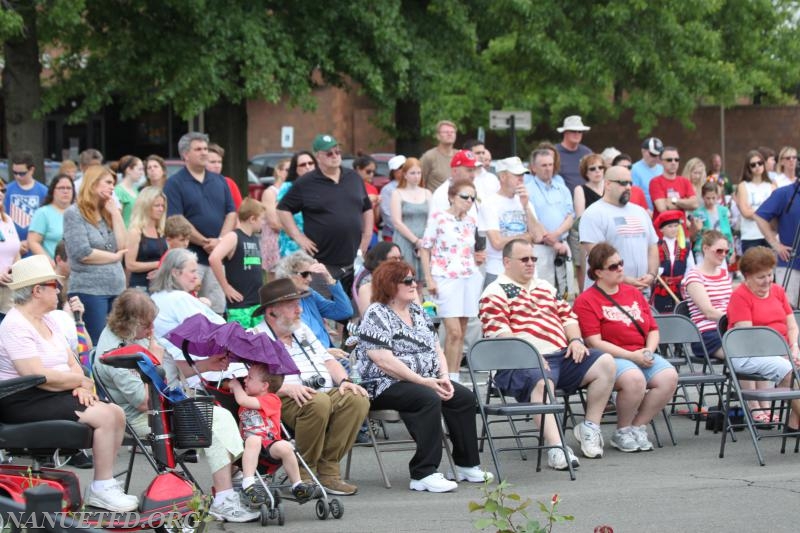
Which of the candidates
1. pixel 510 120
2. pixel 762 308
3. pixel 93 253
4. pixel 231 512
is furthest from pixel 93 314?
pixel 510 120

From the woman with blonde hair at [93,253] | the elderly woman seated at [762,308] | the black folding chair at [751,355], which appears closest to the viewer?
the black folding chair at [751,355]

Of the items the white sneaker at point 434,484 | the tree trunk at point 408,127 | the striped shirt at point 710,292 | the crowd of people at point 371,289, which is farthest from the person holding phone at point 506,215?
the tree trunk at point 408,127

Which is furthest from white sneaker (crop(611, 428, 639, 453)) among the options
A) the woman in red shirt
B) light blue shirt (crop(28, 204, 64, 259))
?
light blue shirt (crop(28, 204, 64, 259))

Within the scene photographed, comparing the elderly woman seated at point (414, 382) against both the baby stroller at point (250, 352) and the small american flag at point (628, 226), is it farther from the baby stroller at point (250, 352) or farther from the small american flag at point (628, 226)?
the small american flag at point (628, 226)

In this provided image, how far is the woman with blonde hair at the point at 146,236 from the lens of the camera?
10.7m

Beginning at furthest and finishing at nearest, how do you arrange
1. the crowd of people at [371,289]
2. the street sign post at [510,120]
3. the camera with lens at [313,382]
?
the street sign post at [510,120] < the camera with lens at [313,382] < the crowd of people at [371,289]

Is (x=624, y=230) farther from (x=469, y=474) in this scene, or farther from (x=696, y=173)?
(x=696, y=173)

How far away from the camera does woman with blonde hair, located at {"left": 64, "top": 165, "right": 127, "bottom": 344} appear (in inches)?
403

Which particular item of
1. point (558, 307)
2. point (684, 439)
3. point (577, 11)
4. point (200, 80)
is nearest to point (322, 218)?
point (558, 307)

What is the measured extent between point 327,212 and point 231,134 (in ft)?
34.1

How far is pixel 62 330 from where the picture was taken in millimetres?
8016

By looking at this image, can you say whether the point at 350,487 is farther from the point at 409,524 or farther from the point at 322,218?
the point at 322,218

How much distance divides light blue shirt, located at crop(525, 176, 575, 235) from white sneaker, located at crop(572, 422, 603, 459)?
3.88 meters

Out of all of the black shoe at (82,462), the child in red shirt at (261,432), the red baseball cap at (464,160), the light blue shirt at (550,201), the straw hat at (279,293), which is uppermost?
the red baseball cap at (464,160)
